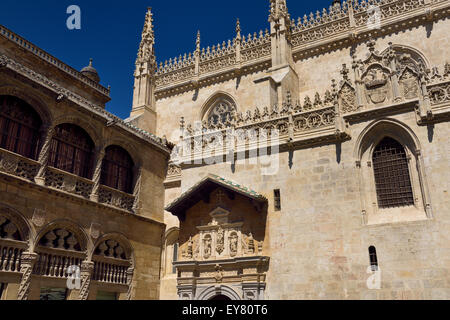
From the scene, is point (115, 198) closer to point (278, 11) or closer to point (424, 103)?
point (424, 103)

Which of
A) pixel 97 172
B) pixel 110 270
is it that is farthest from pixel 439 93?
pixel 110 270

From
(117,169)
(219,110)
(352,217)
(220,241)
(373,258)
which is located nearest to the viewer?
(373,258)

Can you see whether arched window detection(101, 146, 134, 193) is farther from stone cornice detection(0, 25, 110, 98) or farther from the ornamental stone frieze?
stone cornice detection(0, 25, 110, 98)

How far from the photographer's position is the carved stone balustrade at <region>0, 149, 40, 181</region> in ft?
46.6

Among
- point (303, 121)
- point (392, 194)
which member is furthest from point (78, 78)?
point (392, 194)

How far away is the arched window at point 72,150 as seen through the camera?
1659 cm

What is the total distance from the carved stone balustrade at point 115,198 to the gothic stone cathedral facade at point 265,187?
0.07 m

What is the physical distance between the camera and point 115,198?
60.8 feet

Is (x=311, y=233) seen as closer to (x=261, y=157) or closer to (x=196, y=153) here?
(x=261, y=157)

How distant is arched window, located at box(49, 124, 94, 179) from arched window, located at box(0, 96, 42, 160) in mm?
870

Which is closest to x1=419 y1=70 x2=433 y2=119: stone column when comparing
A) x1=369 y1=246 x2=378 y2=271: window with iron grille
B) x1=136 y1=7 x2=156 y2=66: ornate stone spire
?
x1=369 y1=246 x2=378 y2=271: window with iron grille

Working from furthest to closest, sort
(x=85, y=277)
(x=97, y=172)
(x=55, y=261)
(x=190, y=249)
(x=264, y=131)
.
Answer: (x=97, y=172), (x=85, y=277), (x=55, y=261), (x=264, y=131), (x=190, y=249)

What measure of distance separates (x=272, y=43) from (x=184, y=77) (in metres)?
6.83

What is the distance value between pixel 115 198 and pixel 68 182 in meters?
2.63
